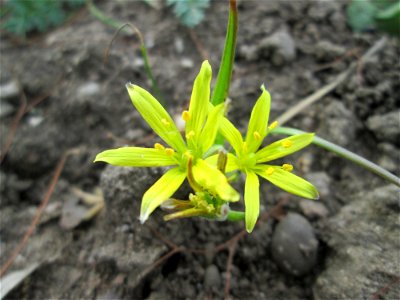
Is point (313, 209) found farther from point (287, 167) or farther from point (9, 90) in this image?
point (9, 90)

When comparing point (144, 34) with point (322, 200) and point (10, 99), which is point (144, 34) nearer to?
point (10, 99)

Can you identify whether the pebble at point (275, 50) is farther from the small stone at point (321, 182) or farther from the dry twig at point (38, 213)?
the dry twig at point (38, 213)

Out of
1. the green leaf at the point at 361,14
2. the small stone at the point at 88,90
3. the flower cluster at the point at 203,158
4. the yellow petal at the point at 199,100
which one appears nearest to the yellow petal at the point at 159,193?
the flower cluster at the point at 203,158

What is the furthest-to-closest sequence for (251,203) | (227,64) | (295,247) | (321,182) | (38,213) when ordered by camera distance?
(38,213)
(321,182)
(295,247)
(227,64)
(251,203)

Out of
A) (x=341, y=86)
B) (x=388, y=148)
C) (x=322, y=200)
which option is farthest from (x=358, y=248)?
(x=341, y=86)

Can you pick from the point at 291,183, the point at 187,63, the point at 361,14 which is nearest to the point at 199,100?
the point at 291,183
